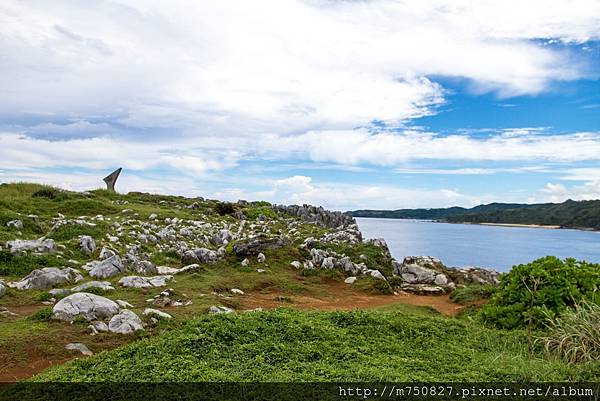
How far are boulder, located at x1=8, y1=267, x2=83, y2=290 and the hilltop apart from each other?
3 centimetres

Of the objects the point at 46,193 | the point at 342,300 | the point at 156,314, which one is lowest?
the point at 342,300

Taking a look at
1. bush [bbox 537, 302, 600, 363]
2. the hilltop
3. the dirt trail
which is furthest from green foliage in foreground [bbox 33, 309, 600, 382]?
the dirt trail

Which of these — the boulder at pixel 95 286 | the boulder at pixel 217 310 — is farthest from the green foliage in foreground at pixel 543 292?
the boulder at pixel 95 286

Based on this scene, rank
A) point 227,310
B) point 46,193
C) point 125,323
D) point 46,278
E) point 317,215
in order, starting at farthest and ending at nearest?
point 317,215
point 46,193
point 46,278
point 227,310
point 125,323

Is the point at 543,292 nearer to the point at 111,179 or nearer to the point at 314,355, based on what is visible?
the point at 314,355

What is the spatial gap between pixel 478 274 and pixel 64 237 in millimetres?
16220

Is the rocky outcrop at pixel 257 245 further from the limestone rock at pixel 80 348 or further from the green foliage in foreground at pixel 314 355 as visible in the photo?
the limestone rock at pixel 80 348

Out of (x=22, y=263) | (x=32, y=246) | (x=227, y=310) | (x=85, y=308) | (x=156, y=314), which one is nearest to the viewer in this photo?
(x=85, y=308)

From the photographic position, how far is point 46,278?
11.8m

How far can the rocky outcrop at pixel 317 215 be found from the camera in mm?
36031

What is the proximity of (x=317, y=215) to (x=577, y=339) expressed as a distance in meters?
28.9

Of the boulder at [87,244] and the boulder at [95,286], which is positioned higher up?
the boulder at [87,244]

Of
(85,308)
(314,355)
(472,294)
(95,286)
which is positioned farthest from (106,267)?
(472,294)

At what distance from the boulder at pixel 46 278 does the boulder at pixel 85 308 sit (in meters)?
2.87
